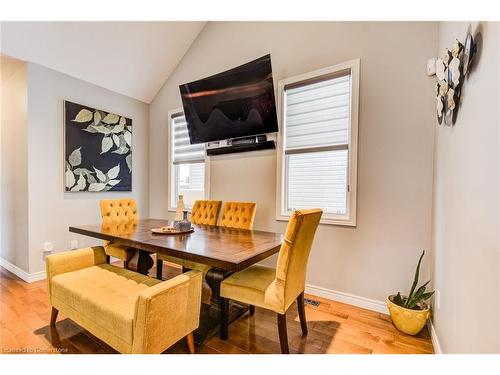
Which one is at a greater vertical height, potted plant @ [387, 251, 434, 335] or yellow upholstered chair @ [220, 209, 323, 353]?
yellow upholstered chair @ [220, 209, 323, 353]

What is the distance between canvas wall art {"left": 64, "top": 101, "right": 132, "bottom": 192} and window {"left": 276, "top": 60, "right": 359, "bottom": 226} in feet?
8.30

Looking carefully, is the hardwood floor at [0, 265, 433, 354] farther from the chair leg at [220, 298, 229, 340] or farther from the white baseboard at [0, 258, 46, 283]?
the white baseboard at [0, 258, 46, 283]

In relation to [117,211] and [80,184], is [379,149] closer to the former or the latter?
[117,211]

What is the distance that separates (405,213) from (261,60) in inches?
86.7

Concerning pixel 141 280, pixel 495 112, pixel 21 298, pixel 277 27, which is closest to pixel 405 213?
pixel 495 112

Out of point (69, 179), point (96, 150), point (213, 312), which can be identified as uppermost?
point (96, 150)

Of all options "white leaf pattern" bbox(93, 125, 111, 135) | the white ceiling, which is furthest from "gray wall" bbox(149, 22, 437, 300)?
"white leaf pattern" bbox(93, 125, 111, 135)

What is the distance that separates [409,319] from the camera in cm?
178

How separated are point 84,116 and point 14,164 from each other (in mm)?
1029

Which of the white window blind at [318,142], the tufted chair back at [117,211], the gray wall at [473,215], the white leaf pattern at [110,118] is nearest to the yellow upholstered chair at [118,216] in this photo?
the tufted chair back at [117,211]

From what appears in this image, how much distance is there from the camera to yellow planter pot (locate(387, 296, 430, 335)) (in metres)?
1.76

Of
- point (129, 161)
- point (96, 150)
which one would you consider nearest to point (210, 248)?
point (96, 150)

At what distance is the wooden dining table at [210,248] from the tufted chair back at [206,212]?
1.81 feet

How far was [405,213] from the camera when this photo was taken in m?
2.09
